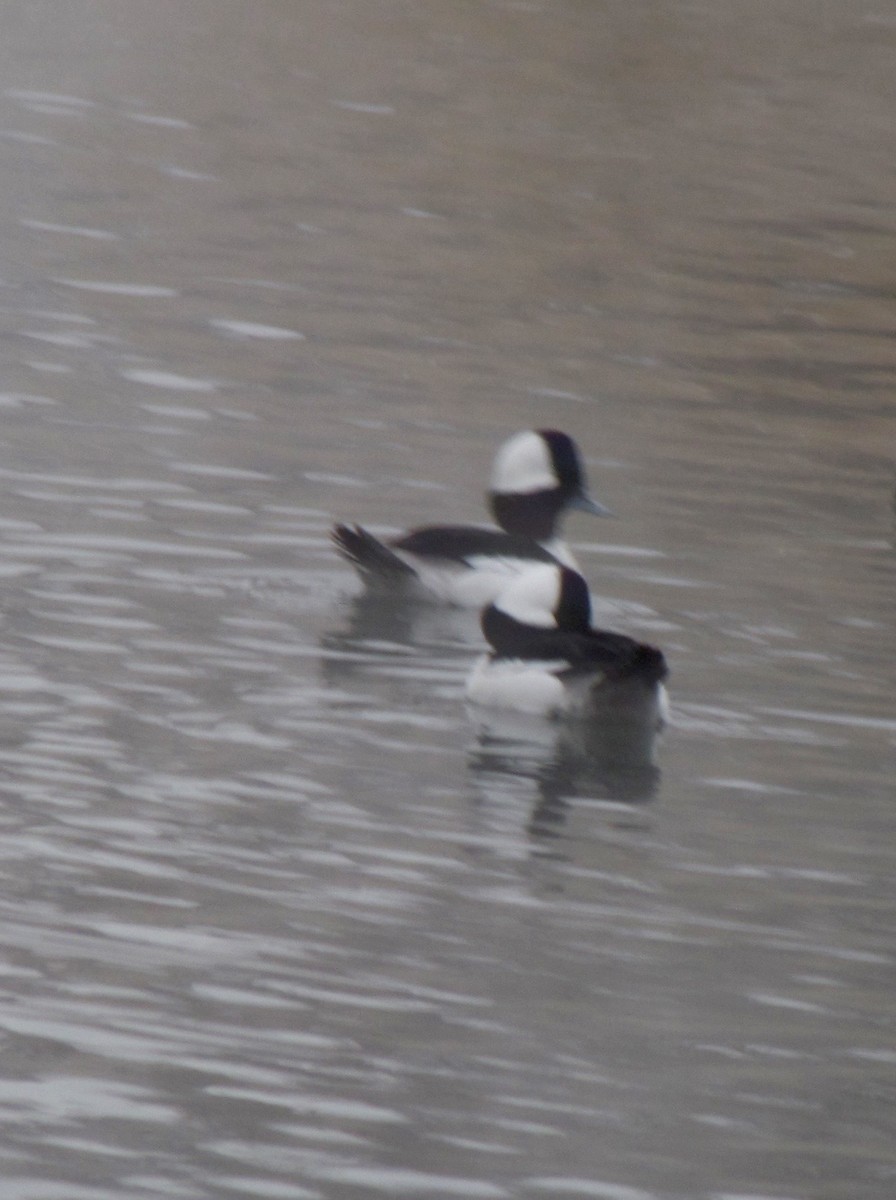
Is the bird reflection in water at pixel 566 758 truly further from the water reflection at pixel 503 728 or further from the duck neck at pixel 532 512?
the duck neck at pixel 532 512

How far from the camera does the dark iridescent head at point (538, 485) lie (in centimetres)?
1180

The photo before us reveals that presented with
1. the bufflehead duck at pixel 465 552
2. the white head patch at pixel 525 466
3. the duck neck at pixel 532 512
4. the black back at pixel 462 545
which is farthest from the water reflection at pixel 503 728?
the white head patch at pixel 525 466

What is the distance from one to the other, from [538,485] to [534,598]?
2.08 metres

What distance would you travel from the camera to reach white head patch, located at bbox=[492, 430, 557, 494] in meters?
11.8

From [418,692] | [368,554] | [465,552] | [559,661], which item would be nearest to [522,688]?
[559,661]

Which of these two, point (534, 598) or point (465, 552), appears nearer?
point (534, 598)

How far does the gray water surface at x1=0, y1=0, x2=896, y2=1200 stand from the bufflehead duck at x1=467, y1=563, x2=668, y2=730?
15 centimetres

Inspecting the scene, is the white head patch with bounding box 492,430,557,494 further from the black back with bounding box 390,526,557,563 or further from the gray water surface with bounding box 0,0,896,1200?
the black back with bounding box 390,526,557,563

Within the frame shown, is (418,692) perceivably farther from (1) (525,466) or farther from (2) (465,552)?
(1) (525,466)

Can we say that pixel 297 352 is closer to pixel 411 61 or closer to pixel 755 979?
pixel 755 979

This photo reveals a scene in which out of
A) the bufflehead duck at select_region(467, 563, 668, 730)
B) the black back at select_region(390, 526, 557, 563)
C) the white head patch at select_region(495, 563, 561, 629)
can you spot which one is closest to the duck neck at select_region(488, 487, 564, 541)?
the black back at select_region(390, 526, 557, 563)

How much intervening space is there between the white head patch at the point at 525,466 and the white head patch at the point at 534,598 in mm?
1938

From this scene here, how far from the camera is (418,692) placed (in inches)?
382

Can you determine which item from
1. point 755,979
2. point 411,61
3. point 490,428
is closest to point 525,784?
point 755,979
